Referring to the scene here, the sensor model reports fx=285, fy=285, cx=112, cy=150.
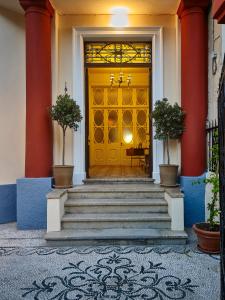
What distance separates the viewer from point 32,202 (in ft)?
15.5

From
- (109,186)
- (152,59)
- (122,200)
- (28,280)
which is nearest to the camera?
(28,280)

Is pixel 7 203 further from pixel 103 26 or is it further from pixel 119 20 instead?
pixel 119 20

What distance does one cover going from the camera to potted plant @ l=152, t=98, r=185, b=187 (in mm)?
4770

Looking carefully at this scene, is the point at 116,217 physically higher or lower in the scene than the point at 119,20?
lower

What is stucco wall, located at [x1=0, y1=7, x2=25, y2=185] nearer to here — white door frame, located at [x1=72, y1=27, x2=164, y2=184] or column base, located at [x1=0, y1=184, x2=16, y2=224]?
column base, located at [x1=0, y1=184, x2=16, y2=224]

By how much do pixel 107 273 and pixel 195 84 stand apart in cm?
331

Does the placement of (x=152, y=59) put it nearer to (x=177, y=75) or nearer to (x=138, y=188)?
(x=177, y=75)

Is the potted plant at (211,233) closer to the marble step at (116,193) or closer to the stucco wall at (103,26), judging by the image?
the marble step at (116,193)

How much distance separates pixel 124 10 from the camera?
16.9 feet

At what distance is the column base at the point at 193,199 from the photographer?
471 cm

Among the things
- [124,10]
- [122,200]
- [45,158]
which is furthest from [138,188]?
[124,10]

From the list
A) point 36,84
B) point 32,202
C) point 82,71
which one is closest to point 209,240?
point 32,202

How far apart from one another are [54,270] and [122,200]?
1.75 meters

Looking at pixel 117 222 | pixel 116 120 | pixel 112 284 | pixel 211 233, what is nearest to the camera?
pixel 112 284
